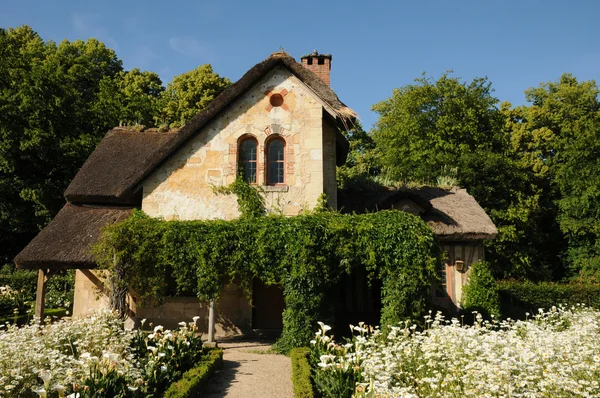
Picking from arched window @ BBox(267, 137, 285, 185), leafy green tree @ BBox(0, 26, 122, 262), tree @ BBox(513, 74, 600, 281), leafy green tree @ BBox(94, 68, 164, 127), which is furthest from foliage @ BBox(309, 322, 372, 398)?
tree @ BBox(513, 74, 600, 281)

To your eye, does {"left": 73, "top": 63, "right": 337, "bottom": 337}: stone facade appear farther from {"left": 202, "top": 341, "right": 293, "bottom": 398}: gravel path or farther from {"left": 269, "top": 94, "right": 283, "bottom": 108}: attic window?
{"left": 202, "top": 341, "right": 293, "bottom": 398}: gravel path

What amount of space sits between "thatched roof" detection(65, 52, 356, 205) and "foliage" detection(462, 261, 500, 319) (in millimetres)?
6052

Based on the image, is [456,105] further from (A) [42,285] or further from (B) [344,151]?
(A) [42,285]

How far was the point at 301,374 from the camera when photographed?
25.2 feet

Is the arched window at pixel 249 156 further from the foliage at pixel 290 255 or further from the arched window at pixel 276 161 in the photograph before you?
the foliage at pixel 290 255

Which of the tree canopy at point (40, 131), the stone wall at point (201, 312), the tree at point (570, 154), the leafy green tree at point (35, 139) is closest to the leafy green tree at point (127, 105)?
the tree canopy at point (40, 131)

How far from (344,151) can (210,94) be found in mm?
16286

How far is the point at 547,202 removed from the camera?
90.2 ft

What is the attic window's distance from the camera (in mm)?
12719

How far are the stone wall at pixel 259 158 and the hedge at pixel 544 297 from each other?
10.0 m

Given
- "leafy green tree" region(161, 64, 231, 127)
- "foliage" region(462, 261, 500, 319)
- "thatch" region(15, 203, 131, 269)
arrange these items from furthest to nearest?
"leafy green tree" region(161, 64, 231, 127) < "foliage" region(462, 261, 500, 319) < "thatch" region(15, 203, 131, 269)

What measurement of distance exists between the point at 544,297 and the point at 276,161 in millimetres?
12138

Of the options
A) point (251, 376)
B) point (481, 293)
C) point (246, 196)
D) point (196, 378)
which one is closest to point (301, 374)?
point (251, 376)

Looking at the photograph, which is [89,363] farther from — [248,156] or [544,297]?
[544,297]
